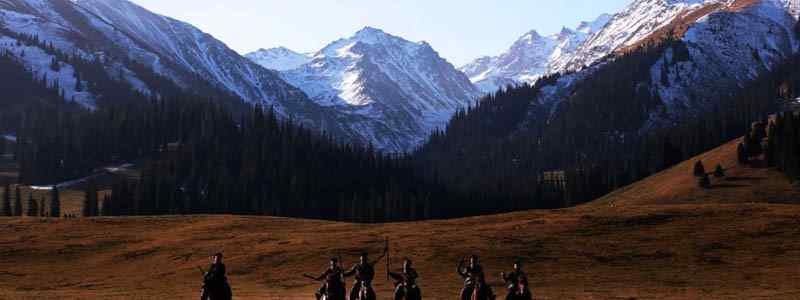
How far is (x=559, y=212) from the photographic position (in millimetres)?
97438

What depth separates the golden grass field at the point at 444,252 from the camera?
184 feet

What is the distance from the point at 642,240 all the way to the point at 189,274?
148 ft

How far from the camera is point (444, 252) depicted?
7069 centimetres

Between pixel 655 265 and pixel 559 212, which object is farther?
pixel 559 212

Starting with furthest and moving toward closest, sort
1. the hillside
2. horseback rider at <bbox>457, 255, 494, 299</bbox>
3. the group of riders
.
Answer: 1. the hillside
2. horseback rider at <bbox>457, 255, 494, 299</bbox>
3. the group of riders

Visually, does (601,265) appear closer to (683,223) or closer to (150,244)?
(683,223)

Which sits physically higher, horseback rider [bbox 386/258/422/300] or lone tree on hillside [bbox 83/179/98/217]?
lone tree on hillside [bbox 83/179/98/217]

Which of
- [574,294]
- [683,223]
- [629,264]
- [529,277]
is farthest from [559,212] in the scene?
[574,294]

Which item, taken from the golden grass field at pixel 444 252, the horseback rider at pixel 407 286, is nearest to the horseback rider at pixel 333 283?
the horseback rider at pixel 407 286

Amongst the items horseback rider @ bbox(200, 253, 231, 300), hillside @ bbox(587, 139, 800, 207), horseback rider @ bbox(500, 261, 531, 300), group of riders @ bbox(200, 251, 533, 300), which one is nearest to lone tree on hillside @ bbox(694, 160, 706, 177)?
hillside @ bbox(587, 139, 800, 207)

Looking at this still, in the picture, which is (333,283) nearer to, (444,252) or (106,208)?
(444,252)

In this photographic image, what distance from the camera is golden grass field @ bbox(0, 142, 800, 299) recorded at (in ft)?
184

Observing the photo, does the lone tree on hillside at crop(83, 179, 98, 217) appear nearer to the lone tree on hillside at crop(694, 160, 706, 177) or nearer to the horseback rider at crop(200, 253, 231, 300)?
the lone tree on hillside at crop(694, 160, 706, 177)

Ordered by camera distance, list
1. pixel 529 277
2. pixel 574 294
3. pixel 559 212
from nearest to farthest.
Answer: pixel 574 294, pixel 529 277, pixel 559 212
